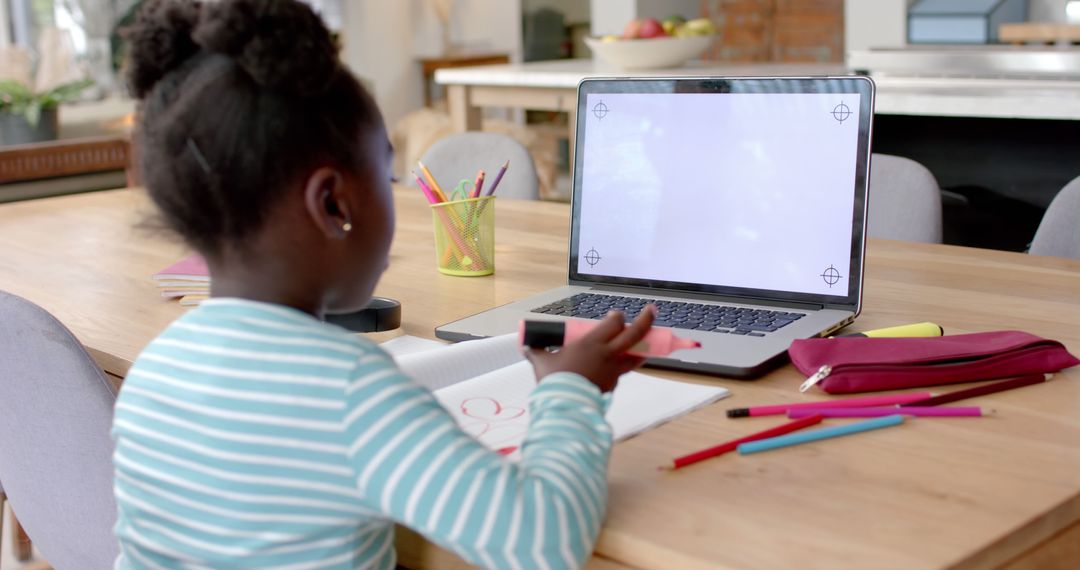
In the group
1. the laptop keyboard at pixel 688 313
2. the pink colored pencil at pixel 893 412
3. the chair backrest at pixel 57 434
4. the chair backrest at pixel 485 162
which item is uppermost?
the chair backrest at pixel 485 162

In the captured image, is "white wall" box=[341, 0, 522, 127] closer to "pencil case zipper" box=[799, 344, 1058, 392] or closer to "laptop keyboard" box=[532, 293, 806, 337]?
"laptop keyboard" box=[532, 293, 806, 337]

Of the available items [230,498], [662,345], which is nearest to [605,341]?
[662,345]

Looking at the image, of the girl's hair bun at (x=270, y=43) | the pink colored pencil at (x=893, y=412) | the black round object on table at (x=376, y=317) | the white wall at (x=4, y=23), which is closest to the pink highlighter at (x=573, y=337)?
the pink colored pencil at (x=893, y=412)

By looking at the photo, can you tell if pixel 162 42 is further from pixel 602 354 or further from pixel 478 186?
pixel 478 186

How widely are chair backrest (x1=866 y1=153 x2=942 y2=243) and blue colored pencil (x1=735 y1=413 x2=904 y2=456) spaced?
103 cm

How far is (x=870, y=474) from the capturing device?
0.80 metres

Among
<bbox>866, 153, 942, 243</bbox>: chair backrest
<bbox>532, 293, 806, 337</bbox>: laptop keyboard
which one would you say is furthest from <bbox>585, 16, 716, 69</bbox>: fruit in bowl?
<bbox>532, 293, 806, 337</bbox>: laptop keyboard

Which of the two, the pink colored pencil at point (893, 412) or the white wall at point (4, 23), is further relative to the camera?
the white wall at point (4, 23)

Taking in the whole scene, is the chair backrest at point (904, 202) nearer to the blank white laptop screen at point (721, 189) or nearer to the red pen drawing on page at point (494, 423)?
the blank white laptop screen at point (721, 189)

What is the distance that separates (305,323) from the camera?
0.74 meters

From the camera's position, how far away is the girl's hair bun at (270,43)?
0.72m

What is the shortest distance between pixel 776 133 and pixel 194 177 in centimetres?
67

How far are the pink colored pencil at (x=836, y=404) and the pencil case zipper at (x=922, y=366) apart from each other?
1.0 inches

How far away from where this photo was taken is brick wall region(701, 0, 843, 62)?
553cm
